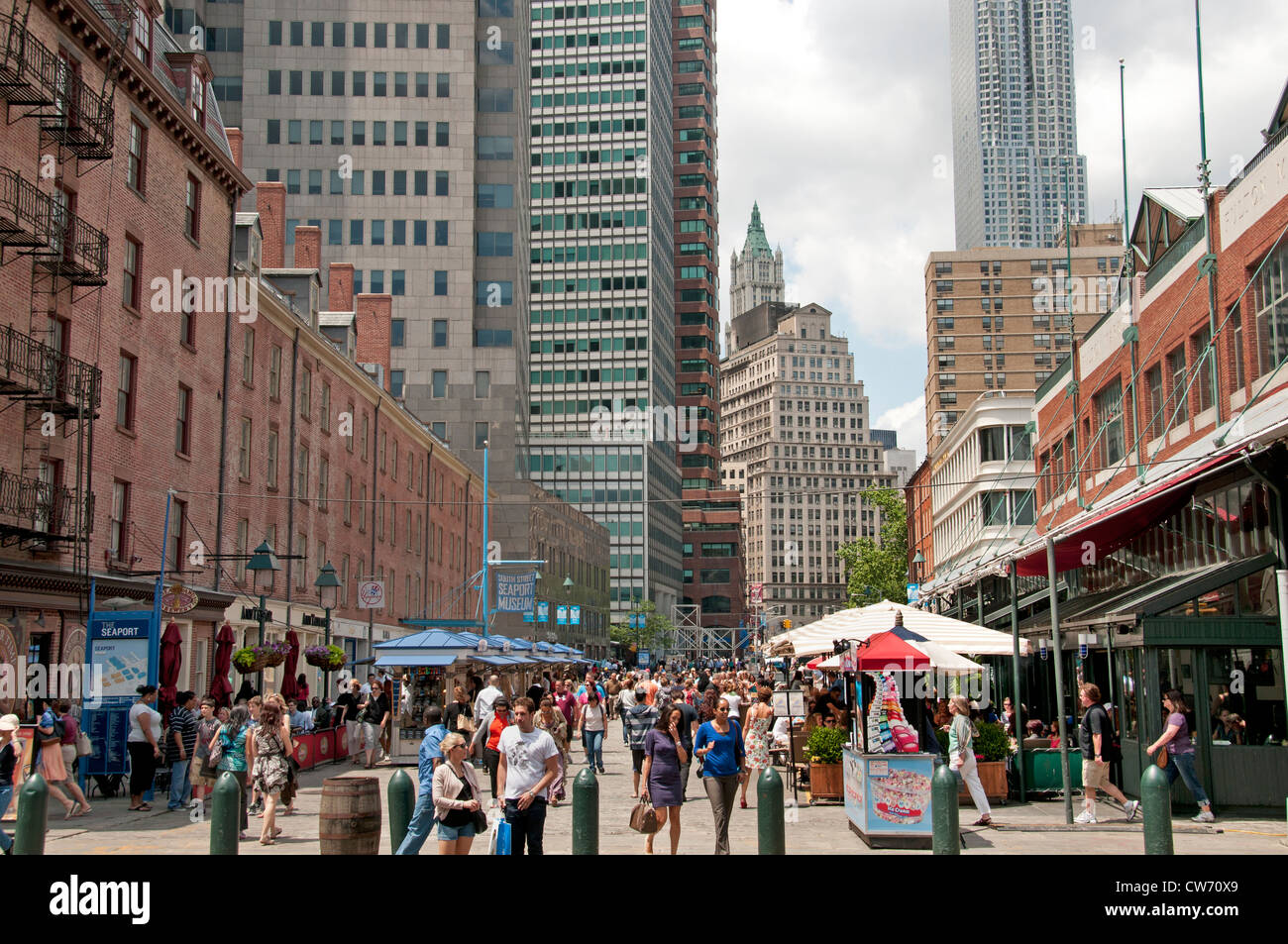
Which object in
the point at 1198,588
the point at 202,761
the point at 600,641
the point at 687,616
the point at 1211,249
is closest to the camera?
the point at 202,761

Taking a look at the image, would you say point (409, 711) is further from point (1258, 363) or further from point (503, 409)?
point (503, 409)

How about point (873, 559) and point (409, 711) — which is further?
point (873, 559)

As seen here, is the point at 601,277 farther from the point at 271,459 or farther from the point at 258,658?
the point at 258,658

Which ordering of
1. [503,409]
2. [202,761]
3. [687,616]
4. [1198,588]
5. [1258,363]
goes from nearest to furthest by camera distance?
1. [202,761]
2. [1198,588]
3. [1258,363]
4. [503,409]
5. [687,616]

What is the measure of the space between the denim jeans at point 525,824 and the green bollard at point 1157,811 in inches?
235

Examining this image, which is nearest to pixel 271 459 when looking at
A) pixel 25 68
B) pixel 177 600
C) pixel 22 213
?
pixel 177 600

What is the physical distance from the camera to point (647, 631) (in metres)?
117

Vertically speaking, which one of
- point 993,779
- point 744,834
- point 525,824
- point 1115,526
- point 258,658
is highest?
point 1115,526

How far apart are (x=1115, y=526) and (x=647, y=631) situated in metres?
95.3

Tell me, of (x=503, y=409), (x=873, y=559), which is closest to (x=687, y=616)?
(x=873, y=559)

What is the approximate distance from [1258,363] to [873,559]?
65271 mm

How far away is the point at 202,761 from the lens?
17.3 metres
